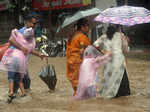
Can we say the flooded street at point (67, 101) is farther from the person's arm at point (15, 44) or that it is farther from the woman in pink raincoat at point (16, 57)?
the person's arm at point (15, 44)

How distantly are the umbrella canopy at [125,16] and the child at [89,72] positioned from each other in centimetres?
57

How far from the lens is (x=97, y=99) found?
21.6 feet

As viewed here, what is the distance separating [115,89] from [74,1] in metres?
12.3

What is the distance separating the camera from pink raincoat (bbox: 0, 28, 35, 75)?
6547mm

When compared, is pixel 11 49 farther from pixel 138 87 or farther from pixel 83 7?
pixel 83 7

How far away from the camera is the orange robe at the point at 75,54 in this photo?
6371 mm

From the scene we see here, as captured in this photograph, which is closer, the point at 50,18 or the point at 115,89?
the point at 115,89

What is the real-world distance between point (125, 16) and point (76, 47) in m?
1.01

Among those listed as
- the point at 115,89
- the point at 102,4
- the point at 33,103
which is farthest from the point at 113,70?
the point at 102,4

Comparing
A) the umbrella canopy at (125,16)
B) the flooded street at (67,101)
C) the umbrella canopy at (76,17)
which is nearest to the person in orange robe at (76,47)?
the umbrella canopy at (76,17)

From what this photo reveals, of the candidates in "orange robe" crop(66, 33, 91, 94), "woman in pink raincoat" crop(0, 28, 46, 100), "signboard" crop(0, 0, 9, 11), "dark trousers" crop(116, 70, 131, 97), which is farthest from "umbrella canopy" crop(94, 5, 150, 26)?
"signboard" crop(0, 0, 9, 11)

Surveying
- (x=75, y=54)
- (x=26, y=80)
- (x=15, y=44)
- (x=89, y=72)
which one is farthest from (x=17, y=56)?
(x=89, y=72)

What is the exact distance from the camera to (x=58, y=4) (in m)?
19.3

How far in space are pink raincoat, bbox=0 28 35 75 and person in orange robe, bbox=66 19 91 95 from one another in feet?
2.50
